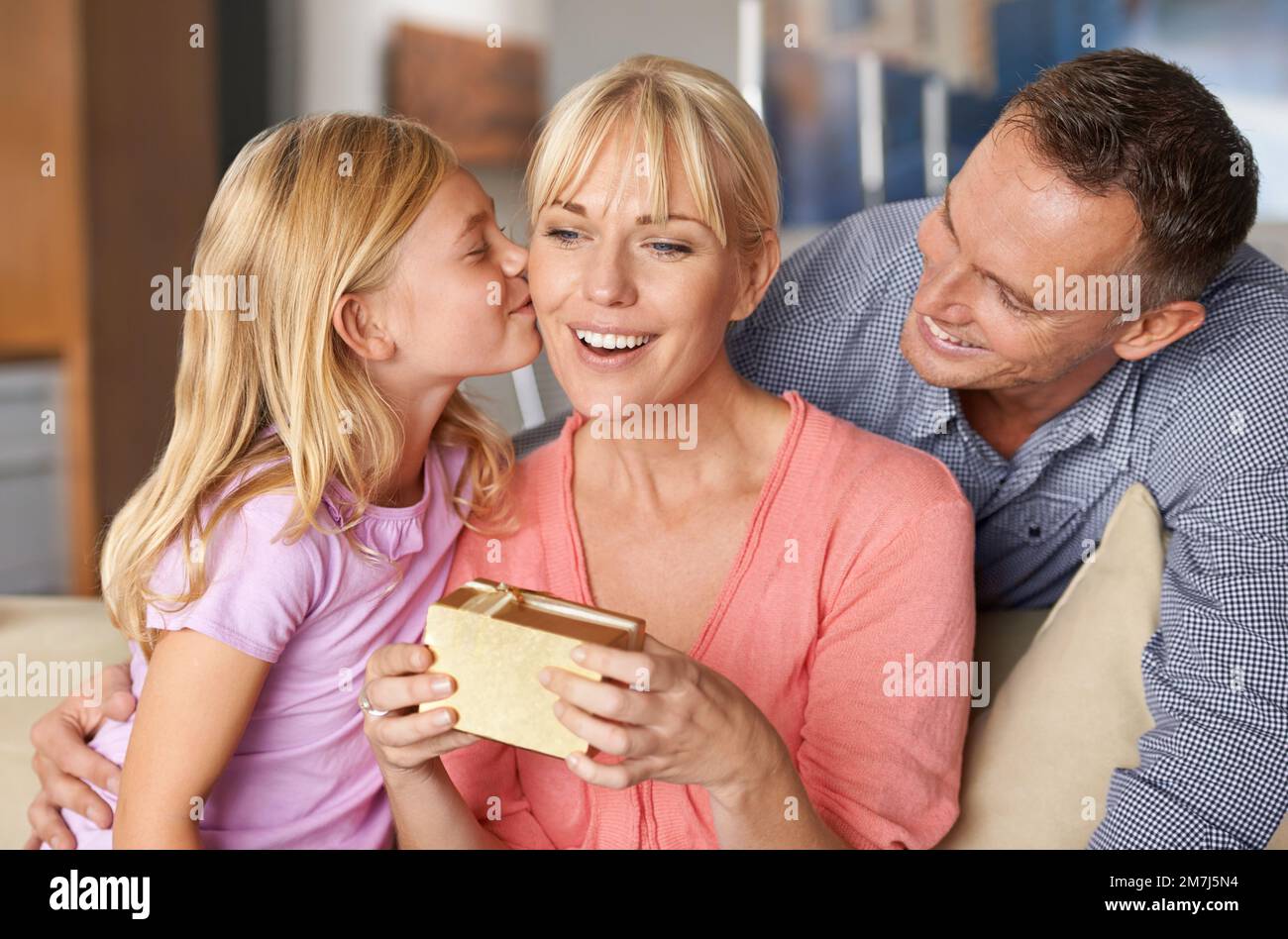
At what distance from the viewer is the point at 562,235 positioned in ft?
5.41

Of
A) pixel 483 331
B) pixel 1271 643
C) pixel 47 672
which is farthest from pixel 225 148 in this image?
pixel 1271 643

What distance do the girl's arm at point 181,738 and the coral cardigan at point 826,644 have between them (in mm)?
335

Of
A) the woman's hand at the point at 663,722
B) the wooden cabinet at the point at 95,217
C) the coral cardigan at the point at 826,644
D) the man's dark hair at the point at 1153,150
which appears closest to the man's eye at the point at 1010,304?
the man's dark hair at the point at 1153,150

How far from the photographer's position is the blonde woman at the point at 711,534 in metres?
1.58

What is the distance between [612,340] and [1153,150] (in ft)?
2.62

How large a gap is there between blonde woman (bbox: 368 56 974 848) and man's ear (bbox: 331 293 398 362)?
240mm

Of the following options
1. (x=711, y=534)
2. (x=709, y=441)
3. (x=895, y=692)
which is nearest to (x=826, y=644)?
(x=895, y=692)

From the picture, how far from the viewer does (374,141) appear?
5.71 ft

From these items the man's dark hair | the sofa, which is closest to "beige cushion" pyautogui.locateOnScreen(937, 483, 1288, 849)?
the sofa

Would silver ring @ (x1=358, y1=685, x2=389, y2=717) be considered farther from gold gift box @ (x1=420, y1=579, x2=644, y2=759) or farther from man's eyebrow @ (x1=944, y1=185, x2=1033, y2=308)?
man's eyebrow @ (x1=944, y1=185, x2=1033, y2=308)

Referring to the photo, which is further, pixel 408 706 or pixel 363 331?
pixel 363 331

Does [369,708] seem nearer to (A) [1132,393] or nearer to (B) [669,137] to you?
(B) [669,137]

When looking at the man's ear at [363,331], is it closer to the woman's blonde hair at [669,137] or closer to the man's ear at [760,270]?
the woman's blonde hair at [669,137]
